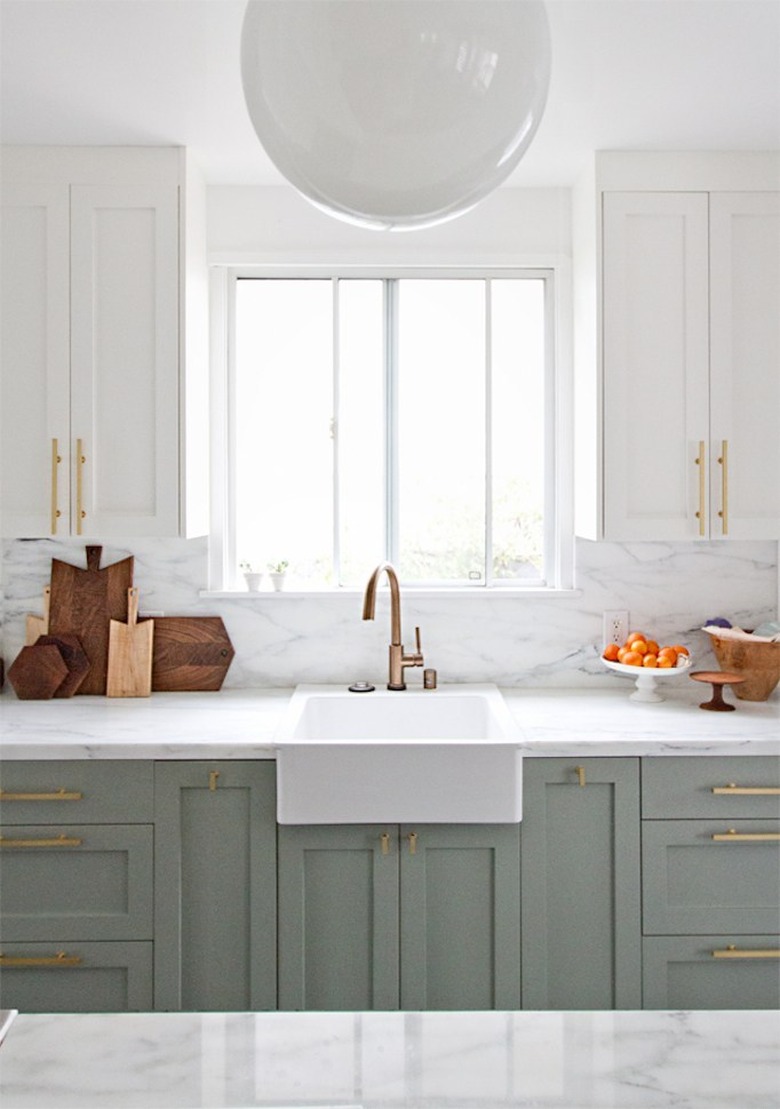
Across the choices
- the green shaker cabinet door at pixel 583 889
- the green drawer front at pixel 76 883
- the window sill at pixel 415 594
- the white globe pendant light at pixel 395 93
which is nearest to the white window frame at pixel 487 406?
the window sill at pixel 415 594

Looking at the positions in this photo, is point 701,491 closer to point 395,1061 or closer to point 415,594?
point 415,594

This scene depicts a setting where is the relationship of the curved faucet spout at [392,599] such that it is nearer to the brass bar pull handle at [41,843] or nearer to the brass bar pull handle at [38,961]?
the brass bar pull handle at [41,843]

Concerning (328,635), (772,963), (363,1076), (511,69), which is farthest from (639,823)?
(511,69)

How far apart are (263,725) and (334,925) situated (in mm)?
510

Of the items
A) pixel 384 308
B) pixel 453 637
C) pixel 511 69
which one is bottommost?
pixel 453 637

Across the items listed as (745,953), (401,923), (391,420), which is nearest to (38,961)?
(401,923)

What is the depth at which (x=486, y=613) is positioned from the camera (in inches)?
119

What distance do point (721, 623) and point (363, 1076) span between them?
91.0 inches

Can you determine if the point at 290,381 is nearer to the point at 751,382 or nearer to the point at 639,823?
the point at 751,382

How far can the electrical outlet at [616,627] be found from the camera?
301cm

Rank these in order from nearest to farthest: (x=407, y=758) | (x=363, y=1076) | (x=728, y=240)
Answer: (x=363, y=1076)
(x=407, y=758)
(x=728, y=240)

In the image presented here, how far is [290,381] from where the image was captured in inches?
122

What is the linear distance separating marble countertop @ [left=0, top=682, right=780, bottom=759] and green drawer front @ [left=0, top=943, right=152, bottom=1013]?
46 centimetres

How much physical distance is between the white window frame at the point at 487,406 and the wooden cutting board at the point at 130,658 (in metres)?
0.25
